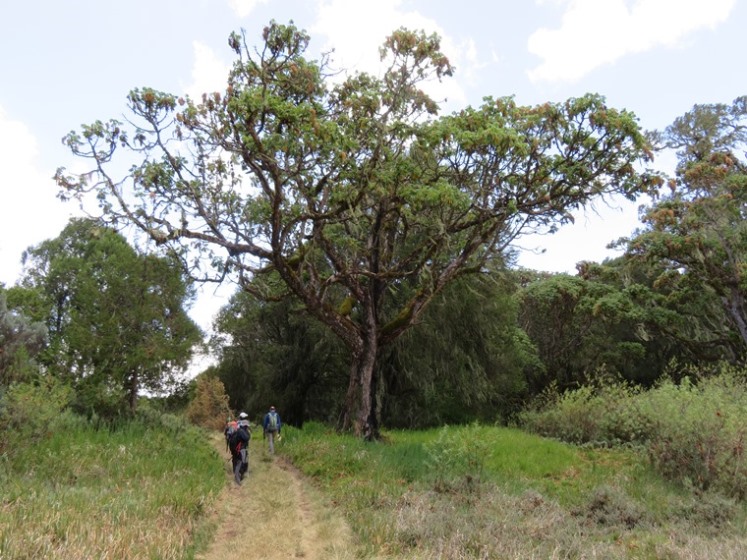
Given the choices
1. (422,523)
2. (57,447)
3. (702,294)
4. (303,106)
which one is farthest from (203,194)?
(702,294)

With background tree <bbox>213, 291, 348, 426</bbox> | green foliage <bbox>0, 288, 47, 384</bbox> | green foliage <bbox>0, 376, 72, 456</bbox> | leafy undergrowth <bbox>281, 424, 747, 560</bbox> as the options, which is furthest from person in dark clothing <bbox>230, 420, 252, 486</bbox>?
background tree <bbox>213, 291, 348, 426</bbox>

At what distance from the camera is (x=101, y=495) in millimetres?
7641

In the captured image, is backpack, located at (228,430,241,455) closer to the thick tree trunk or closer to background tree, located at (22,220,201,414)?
the thick tree trunk

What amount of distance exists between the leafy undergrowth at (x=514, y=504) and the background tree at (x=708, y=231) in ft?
36.6

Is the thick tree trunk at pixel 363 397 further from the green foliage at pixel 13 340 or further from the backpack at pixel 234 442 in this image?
the green foliage at pixel 13 340

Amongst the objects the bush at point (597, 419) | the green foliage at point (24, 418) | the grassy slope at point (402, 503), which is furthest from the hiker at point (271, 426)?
the bush at point (597, 419)

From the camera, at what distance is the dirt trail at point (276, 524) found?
21.9 feet

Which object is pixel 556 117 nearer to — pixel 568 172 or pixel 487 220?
pixel 568 172

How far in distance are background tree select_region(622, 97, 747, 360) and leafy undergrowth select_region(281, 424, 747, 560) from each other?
11168mm

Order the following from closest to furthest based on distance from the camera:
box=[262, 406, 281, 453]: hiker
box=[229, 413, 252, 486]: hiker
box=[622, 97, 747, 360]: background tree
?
box=[229, 413, 252, 486]: hiker, box=[262, 406, 281, 453]: hiker, box=[622, 97, 747, 360]: background tree

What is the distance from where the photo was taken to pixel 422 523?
7.14m

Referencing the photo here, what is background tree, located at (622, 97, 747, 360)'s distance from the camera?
2048cm

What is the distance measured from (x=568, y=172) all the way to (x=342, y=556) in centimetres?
1200

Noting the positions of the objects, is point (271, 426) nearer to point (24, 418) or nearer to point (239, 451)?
point (239, 451)
